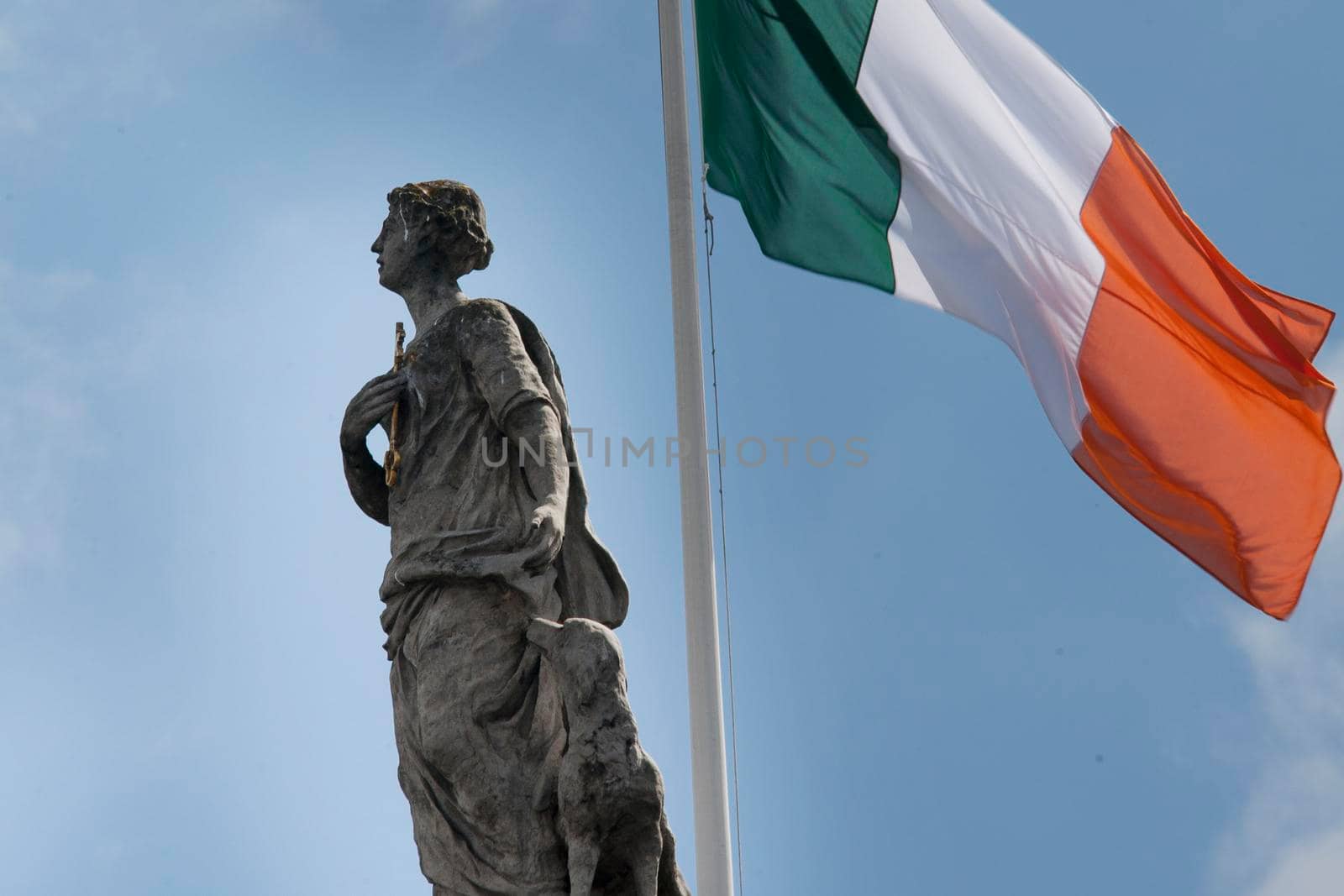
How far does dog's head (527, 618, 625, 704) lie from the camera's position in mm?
8219

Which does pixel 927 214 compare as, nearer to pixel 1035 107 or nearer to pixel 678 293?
pixel 1035 107

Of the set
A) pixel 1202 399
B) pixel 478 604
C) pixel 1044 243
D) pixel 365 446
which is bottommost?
pixel 478 604

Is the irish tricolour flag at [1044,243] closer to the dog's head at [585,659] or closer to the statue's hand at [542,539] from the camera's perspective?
the statue's hand at [542,539]

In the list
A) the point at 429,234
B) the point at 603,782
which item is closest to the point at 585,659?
the point at 603,782

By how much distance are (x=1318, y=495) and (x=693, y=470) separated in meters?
4.65

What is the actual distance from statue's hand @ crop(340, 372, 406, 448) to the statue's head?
0.56m

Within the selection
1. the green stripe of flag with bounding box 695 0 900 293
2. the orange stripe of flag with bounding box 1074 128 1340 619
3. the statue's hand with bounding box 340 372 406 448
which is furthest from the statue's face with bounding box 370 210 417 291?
the orange stripe of flag with bounding box 1074 128 1340 619

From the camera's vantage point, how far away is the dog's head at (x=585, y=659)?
27.0 ft

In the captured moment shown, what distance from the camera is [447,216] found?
957 centimetres

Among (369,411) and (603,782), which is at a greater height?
(369,411)

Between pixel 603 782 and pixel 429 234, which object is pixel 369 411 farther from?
pixel 603 782

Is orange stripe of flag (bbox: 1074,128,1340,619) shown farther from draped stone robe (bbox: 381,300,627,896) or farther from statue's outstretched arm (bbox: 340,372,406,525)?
statue's outstretched arm (bbox: 340,372,406,525)

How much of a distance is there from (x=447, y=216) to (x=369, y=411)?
1.00m

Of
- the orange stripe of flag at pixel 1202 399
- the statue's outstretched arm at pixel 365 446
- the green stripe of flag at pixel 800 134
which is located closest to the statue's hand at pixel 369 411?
the statue's outstretched arm at pixel 365 446
